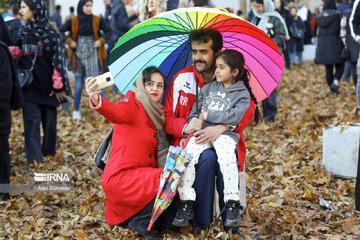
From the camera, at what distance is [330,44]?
10906 millimetres

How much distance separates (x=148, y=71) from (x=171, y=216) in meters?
1.23

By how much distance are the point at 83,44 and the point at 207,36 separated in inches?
232

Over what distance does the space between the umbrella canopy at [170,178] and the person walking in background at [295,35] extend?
13070 millimetres

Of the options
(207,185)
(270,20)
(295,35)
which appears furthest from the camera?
(295,35)

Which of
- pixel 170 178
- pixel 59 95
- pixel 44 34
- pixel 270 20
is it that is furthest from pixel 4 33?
pixel 270 20

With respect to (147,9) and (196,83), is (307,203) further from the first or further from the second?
(147,9)

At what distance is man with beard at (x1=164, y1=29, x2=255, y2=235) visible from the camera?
12.5ft

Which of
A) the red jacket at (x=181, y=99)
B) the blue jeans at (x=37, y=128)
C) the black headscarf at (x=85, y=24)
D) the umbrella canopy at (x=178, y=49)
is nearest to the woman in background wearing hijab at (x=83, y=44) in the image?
the black headscarf at (x=85, y=24)

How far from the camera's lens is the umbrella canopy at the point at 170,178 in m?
3.69

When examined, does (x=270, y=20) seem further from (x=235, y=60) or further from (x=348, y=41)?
(x=235, y=60)

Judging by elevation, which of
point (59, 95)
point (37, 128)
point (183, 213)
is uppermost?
point (59, 95)

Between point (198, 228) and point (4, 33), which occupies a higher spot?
point (4, 33)

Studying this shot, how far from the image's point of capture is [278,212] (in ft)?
15.5

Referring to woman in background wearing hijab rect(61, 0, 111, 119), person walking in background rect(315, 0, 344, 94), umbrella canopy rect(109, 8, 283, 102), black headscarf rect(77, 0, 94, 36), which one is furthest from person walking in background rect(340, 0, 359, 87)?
umbrella canopy rect(109, 8, 283, 102)
